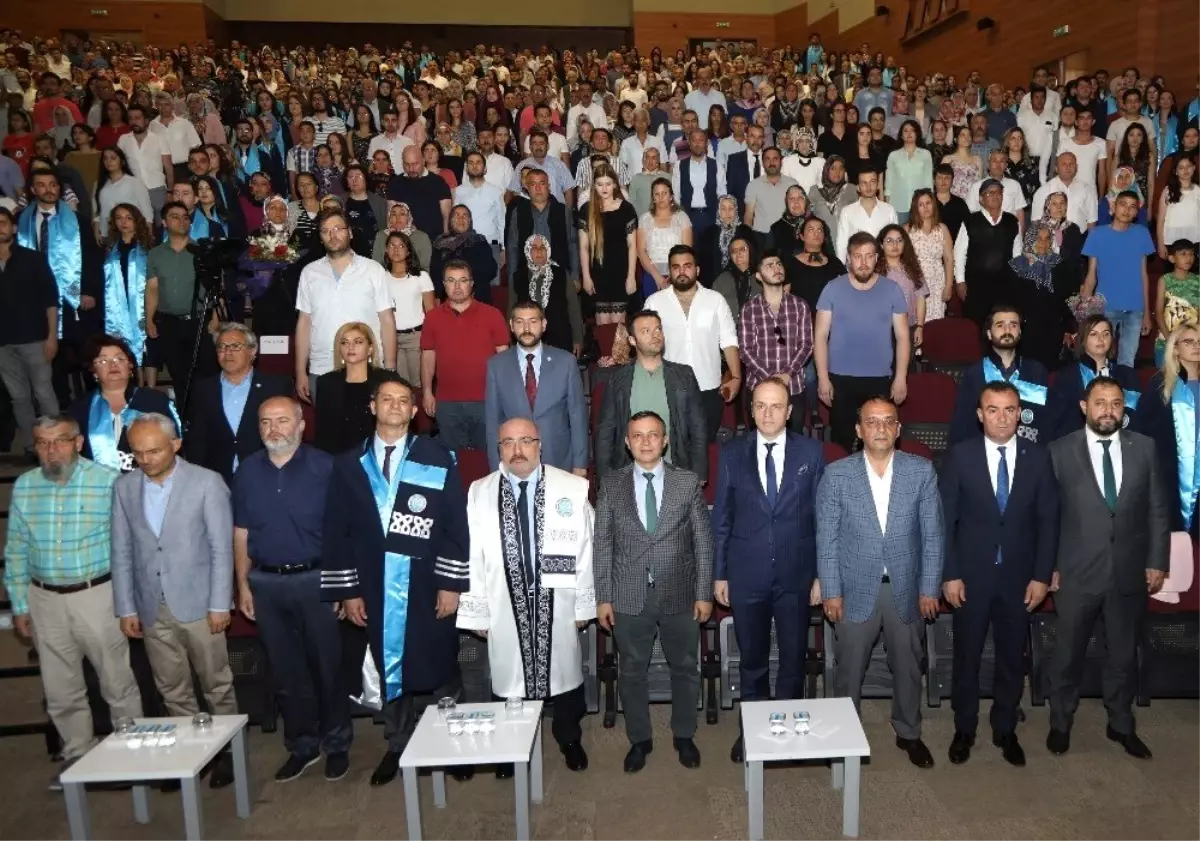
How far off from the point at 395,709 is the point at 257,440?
1.47 m

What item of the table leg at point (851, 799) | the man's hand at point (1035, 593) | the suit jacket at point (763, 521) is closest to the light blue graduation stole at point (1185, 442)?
the man's hand at point (1035, 593)

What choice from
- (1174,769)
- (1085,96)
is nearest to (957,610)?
(1174,769)

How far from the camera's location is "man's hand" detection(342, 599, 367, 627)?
13.1ft

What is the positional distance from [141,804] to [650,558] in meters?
2.24

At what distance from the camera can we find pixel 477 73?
14062 mm

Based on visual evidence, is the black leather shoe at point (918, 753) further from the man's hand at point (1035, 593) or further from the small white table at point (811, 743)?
the man's hand at point (1035, 593)

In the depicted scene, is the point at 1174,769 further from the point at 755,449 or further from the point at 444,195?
the point at 444,195

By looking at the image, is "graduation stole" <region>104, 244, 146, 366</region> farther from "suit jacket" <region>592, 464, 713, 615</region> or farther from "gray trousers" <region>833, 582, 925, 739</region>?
"gray trousers" <region>833, 582, 925, 739</region>

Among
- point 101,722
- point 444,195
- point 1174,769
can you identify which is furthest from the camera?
point 444,195

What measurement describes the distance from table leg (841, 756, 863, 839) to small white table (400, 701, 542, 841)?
112 centimetres

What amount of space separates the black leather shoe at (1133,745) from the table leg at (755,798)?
176 centimetres

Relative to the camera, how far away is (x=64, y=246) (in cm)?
707

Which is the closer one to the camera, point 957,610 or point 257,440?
point 957,610

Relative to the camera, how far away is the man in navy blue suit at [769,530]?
13.0 feet
